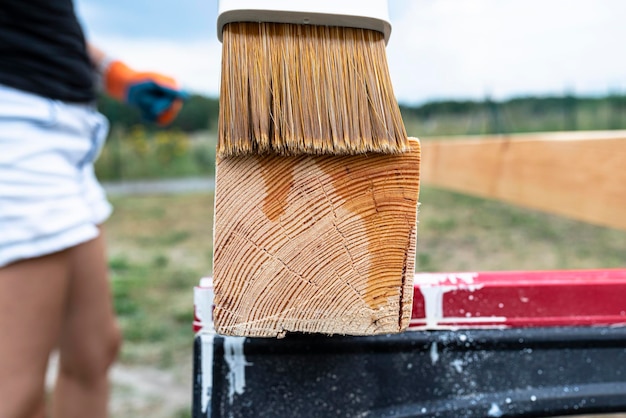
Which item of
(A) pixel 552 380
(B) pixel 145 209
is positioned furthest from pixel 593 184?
(B) pixel 145 209

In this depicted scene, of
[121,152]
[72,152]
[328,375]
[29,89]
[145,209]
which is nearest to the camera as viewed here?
[328,375]

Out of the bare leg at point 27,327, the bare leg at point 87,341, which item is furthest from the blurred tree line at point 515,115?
the bare leg at point 27,327

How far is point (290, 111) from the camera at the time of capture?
58 cm

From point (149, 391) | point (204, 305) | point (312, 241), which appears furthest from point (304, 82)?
point (149, 391)

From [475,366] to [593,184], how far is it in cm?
72

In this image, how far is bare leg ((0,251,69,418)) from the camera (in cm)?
94

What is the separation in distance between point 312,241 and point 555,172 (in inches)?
41.3

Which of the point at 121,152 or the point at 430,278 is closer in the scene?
the point at 430,278

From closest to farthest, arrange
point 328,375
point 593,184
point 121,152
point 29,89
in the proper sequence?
point 328,375
point 29,89
point 593,184
point 121,152

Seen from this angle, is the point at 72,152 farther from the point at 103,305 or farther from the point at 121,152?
the point at 121,152

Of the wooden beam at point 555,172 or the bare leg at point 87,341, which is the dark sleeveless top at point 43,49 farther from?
the wooden beam at point 555,172

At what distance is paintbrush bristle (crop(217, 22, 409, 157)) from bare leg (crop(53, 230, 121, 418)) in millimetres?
766

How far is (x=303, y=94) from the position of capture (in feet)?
1.94

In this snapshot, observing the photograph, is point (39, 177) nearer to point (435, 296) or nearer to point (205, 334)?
point (205, 334)
